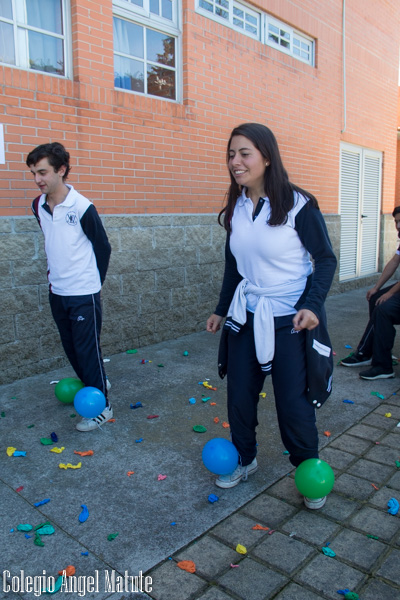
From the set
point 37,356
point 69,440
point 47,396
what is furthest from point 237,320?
point 37,356

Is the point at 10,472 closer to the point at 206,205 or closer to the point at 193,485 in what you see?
the point at 193,485

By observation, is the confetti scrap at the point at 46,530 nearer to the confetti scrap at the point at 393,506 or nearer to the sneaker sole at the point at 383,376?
the confetti scrap at the point at 393,506

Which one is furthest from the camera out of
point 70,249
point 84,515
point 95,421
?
point 95,421

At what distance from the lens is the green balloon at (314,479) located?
2.72 meters

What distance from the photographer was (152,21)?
232 inches

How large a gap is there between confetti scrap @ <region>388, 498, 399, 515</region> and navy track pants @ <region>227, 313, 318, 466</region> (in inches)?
18.9

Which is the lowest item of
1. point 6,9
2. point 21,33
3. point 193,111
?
point 193,111

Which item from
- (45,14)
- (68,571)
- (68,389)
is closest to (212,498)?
(68,571)

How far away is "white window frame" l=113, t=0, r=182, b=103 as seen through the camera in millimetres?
5602

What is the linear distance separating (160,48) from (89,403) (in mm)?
4479

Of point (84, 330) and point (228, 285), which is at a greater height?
point (228, 285)

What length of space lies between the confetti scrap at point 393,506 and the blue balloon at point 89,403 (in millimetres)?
1989

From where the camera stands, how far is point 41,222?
389 cm

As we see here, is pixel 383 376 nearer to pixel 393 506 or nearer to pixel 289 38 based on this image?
pixel 393 506
